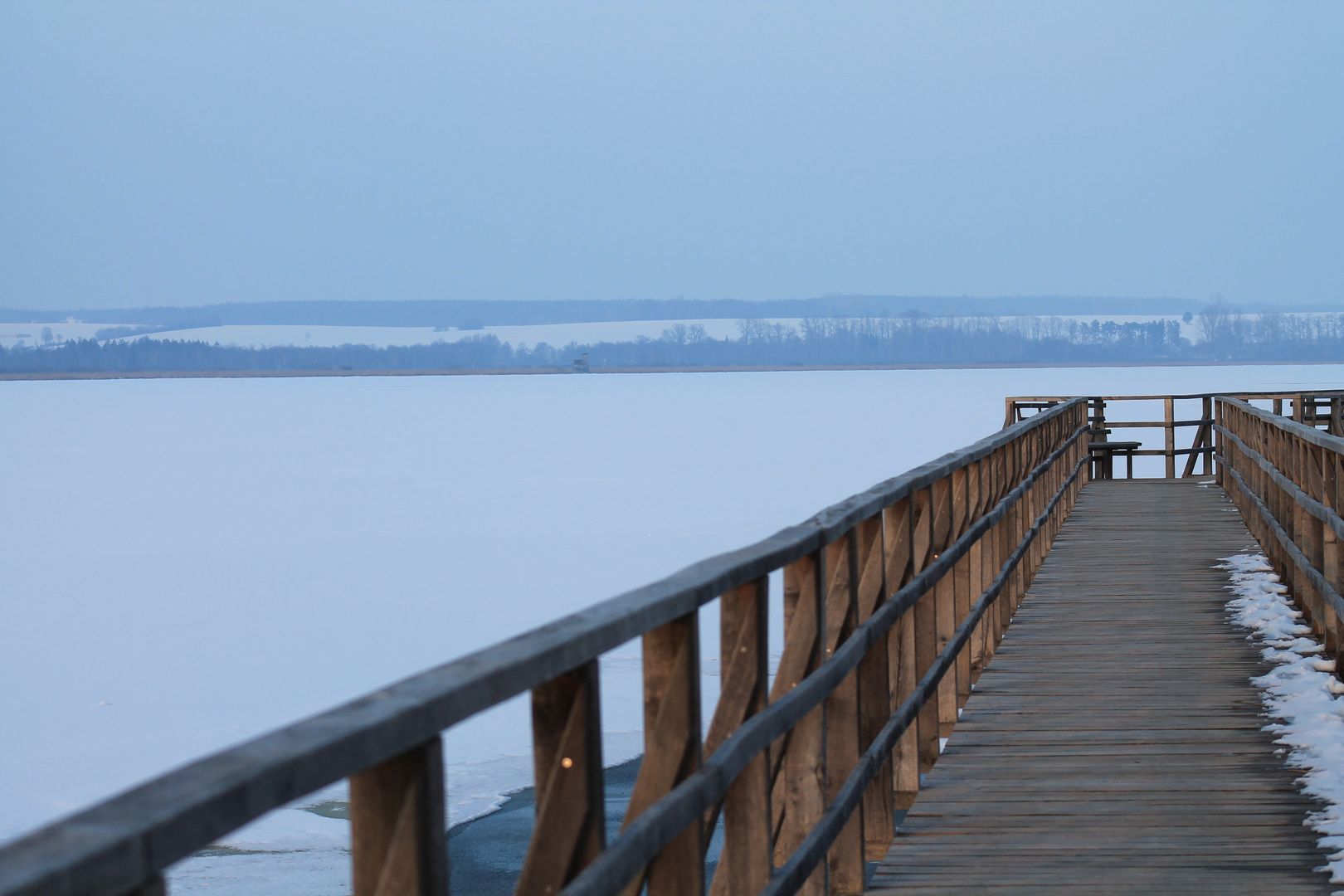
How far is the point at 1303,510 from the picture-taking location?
7797mm

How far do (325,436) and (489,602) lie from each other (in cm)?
6805

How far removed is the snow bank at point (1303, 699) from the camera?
14.8 ft

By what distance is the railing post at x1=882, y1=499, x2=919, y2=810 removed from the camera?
4551mm

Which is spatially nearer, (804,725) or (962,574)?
(804,725)

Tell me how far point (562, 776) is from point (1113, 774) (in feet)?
12.4

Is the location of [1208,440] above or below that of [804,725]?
below

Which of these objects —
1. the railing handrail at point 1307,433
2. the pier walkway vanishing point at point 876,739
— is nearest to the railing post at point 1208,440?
the railing handrail at point 1307,433

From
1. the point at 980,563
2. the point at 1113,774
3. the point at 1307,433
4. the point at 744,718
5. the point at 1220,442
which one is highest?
the point at 1307,433

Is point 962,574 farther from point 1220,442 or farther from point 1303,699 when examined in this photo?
point 1220,442

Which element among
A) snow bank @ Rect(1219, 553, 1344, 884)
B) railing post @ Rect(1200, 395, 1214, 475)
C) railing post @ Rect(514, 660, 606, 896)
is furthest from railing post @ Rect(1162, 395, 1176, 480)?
railing post @ Rect(514, 660, 606, 896)

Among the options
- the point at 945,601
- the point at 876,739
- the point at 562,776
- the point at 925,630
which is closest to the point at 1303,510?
the point at 945,601

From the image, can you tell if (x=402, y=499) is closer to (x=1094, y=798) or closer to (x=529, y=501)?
(x=529, y=501)

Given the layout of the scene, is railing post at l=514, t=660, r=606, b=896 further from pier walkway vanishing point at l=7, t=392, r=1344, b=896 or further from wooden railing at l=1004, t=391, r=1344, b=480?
wooden railing at l=1004, t=391, r=1344, b=480

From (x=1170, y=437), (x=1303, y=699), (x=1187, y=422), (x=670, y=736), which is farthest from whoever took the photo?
(x=1187, y=422)
